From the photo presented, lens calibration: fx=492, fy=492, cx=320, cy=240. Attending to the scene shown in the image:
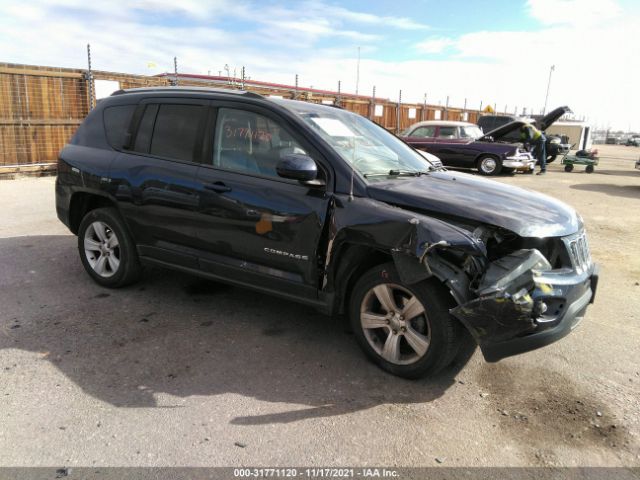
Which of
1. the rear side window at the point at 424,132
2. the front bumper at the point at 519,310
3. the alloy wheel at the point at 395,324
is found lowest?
the alloy wheel at the point at 395,324

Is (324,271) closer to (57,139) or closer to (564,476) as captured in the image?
(564,476)

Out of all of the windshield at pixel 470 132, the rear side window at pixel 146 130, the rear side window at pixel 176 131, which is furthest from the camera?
the windshield at pixel 470 132

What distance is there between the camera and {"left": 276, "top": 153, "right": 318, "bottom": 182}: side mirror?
331 centimetres

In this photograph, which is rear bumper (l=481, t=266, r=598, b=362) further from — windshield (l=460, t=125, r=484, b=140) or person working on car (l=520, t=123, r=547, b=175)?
person working on car (l=520, t=123, r=547, b=175)

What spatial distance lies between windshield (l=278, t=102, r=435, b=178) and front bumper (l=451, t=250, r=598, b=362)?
1.23m

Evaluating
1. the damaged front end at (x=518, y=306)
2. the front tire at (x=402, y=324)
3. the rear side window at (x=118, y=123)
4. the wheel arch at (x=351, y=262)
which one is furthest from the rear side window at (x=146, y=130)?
the damaged front end at (x=518, y=306)

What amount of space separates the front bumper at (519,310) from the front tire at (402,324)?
7.9 inches

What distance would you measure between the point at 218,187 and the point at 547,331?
2509mm

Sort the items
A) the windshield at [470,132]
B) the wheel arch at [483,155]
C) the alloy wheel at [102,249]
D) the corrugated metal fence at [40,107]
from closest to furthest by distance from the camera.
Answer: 1. the alloy wheel at [102,249]
2. the corrugated metal fence at [40,107]
3. the wheel arch at [483,155]
4. the windshield at [470,132]

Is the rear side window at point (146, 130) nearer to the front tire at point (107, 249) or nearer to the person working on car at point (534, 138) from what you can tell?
the front tire at point (107, 249)

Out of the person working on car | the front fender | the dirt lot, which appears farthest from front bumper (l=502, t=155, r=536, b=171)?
the front fender

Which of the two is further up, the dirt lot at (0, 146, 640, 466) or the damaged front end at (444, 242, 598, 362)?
the damaged front end at (444, 242, 598, 362)

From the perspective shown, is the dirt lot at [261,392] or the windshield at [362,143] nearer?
the dirt lot at [261,392]

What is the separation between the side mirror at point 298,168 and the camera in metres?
3.31
